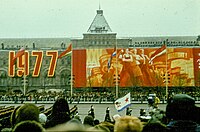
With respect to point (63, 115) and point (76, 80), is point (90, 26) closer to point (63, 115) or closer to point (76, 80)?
point (76, 80)

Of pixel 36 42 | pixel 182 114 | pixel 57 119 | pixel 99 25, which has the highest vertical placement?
pixel 99 25

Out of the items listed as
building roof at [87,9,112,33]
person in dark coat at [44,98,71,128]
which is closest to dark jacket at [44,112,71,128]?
person in dark coat at [44,98,71,128]

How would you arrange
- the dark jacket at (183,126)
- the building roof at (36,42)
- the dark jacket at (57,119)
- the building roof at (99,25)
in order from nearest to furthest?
the dark jacket at (183,126) → the dark jacket at (57,119) → the building roof at (99,25) → the building roof at (36,42)

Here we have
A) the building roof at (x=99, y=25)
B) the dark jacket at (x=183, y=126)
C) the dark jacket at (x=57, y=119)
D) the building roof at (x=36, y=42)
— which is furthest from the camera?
the building roof at (x=36, y=42)

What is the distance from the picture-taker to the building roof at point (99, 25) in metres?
80.8

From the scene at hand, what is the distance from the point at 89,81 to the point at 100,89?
231 inches

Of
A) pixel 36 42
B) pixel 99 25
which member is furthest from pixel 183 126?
pixel 36 42

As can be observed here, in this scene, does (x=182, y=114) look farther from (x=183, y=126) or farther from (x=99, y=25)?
(x=99, y=25)

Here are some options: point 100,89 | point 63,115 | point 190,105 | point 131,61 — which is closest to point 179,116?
point 190,105

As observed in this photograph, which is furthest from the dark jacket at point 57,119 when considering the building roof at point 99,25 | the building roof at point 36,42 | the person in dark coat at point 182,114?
the building roof at point 36,42

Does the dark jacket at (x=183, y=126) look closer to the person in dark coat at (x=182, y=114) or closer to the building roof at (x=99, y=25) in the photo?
the person in dark coat at (x=182, y=114)

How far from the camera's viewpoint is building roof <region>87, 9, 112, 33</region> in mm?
80812

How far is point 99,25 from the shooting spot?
271ft

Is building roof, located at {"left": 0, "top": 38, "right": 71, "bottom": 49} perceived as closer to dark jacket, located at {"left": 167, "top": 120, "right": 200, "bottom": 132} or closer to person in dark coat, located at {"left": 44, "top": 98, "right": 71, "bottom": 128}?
person in dark coat, located at {"left": 44, "top": 98, "right": 71, "bottom": 128}
